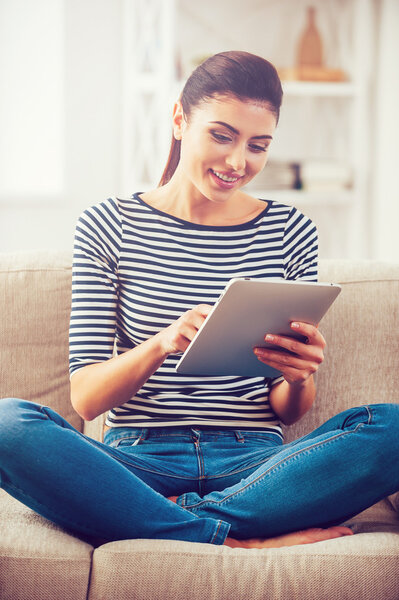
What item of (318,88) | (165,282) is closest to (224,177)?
(165,282)

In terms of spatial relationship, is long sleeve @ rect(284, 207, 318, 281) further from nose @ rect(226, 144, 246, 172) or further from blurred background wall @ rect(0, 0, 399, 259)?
blurred background wall @ rect(0, 0, 399, 259)

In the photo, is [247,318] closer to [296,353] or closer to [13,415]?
[296,353]

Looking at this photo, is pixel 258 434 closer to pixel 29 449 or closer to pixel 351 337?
pixel 351 337

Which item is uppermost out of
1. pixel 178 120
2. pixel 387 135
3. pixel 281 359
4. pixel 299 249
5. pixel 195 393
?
pixel 178 120

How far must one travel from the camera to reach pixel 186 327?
4.02 feet

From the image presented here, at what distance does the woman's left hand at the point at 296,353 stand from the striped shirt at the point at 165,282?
0.60ft

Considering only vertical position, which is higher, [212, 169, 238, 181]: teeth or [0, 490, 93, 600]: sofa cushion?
[212, 169, 238, 181]: teeth

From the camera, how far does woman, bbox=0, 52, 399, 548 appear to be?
3.84 feet

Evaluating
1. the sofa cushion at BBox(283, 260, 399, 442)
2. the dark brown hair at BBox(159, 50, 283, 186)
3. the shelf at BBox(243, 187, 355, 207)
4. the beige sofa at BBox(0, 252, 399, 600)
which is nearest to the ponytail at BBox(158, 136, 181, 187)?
the dark brown hair at BBox(159, 50, 283, 186)

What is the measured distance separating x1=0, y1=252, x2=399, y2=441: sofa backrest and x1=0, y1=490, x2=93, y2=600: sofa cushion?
453 mm

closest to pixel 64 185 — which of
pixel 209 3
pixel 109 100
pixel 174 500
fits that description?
pixel 109 100

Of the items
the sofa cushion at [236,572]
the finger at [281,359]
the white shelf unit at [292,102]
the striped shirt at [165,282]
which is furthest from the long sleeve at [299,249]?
the white shelf unit at [292,102]

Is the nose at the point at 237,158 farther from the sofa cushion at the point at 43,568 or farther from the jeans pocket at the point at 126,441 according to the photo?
the sofa cushion at the point at 43,568

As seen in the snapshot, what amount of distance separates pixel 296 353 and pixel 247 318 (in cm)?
14
